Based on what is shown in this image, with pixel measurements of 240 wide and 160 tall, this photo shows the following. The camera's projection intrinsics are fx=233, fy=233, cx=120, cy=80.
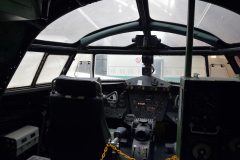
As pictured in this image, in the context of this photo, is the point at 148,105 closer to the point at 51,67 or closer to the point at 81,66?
the point at 81,66

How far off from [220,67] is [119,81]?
74.8 inches

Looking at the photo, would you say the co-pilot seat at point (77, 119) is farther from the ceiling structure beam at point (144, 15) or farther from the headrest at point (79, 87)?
the ceiling structure beam at point (144, 15)

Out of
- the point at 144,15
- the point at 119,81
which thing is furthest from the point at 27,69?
the point at 144,15

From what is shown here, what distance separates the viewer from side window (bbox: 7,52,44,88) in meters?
3.50

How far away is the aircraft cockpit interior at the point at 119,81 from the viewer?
1415mm

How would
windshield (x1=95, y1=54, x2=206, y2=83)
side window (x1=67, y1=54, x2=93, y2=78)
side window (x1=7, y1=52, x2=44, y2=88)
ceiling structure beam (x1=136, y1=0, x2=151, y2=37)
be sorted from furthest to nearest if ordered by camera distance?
side window (x1=67, y1=54, x2=93, y2=78) → windshield (x1=95, y1=54, x2=206, y2=83) → side window (x1=7, y1=52, x2=44, y2=88) → ceiling structure beam (x1=136, y1=0, x2=151, y2=37)

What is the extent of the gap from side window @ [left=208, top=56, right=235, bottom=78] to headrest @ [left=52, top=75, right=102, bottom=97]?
9.04 feet

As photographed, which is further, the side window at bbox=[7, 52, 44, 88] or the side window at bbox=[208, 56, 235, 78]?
the side window at bbox=[208, 56, 235, 78]

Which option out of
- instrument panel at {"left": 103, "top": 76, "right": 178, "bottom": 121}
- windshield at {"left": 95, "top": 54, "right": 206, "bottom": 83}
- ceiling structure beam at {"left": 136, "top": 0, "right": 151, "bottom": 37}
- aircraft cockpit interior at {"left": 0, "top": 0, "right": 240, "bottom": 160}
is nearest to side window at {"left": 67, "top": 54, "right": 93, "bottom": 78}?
aircraft cockpit interior at {"left": 0, "top": 0, "right": 240, "bottom": 160}

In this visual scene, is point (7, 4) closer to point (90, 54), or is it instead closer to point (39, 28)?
point (39, 28)

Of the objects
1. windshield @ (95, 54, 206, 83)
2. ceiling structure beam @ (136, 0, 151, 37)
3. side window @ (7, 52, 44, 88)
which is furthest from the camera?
windshield @ (95, 54, 206, 83)

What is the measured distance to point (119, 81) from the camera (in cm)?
464

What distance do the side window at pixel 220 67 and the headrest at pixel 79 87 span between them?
2.76 metres

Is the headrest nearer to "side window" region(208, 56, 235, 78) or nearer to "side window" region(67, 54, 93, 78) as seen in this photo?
"side window" region(67, 54, 93, 78)
